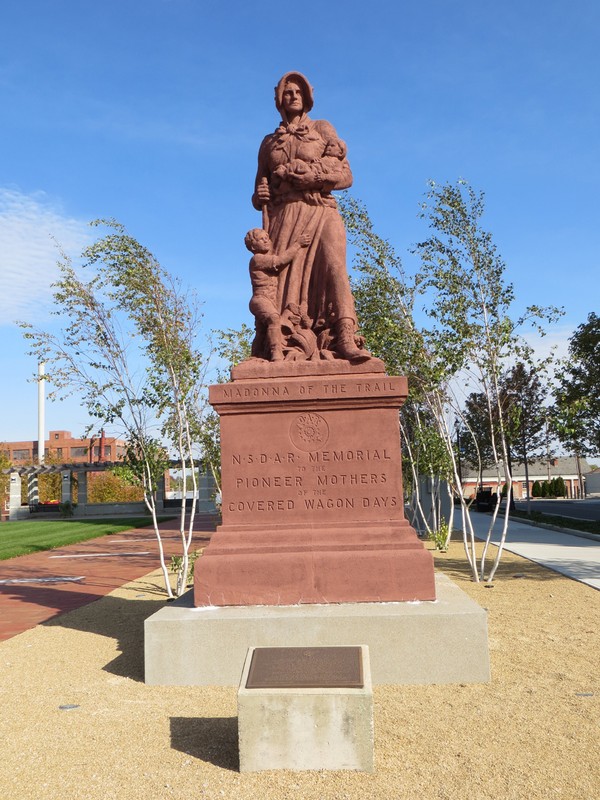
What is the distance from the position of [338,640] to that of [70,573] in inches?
435

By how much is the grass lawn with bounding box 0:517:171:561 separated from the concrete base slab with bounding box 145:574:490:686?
14.8 m

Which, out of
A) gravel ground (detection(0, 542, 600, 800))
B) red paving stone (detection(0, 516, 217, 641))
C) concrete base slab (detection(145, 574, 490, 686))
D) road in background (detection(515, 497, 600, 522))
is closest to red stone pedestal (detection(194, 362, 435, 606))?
concrete base slab (detection(145, 574, 490, 686))

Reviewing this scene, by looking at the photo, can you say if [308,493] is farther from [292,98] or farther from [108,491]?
[108,491]

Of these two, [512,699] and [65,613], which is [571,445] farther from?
[512,699]

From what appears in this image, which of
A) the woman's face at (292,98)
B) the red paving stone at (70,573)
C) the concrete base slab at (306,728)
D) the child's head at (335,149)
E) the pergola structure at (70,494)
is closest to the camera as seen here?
the concrete base slab at (306,728)

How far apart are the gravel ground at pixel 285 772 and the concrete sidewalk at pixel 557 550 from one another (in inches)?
210

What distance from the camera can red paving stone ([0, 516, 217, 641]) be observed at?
33.0 ft

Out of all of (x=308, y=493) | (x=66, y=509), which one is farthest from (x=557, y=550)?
(x=66, y=509)

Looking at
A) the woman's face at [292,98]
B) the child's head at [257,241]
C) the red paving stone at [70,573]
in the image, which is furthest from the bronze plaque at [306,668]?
the woman's face at [292,98]

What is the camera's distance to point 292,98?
7.29m

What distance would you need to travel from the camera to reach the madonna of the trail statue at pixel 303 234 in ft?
22.1

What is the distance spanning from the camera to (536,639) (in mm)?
6875

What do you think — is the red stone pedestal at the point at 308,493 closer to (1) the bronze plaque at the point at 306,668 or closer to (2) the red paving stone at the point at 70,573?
(1) the bronze plaque at the point at 306,668

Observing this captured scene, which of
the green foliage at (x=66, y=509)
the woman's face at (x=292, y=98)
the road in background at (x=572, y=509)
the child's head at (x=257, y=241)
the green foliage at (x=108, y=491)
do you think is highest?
the woman's face at (x=292, y=98)
